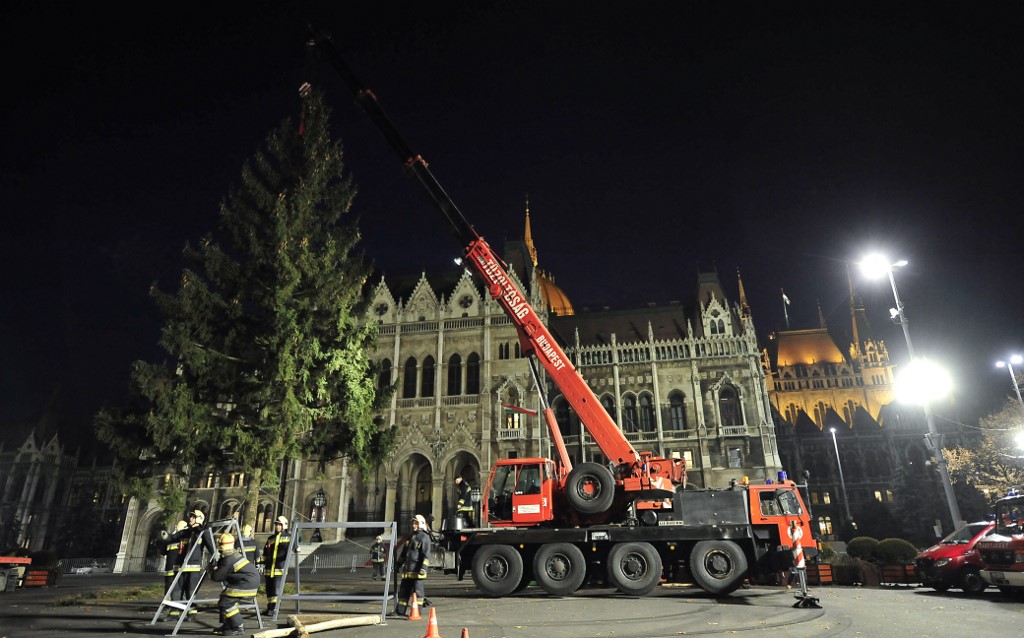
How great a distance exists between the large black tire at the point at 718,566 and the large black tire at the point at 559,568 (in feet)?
9.12

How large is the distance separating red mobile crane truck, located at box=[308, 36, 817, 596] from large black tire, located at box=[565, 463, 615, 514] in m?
0.03

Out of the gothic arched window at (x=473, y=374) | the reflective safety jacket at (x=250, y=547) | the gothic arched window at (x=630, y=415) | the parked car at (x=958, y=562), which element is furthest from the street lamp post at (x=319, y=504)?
the parked car at (x=958, y=562)

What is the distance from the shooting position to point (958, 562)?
48.2ft

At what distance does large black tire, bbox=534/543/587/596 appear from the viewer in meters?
13.9

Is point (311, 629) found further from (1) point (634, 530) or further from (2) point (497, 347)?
(2) point (497, 347)

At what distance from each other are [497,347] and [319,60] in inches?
1013

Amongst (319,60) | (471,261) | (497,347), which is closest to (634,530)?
(471,261)

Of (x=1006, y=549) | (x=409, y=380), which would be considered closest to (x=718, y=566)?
(x=1006, y=549)

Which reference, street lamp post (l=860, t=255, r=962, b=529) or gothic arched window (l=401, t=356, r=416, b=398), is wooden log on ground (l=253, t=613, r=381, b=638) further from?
gothic arched window (l=401, t=356, r=416, b=398)

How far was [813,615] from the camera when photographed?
10.7m

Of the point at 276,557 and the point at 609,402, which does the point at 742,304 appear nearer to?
the point at 609,402

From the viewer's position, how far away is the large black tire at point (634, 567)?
44.6 ft

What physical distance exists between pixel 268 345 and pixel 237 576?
9241mm

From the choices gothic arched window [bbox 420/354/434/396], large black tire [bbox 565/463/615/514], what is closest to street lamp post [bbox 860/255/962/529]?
large black tire [bbox 565/463/615/514]
